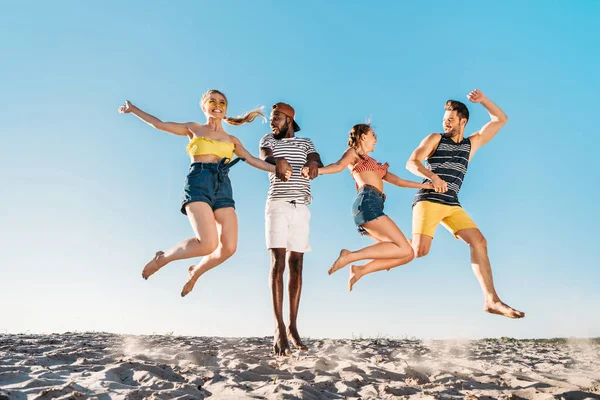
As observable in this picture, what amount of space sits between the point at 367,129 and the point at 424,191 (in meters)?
0.99

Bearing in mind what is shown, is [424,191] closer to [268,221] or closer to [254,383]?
[268,221]

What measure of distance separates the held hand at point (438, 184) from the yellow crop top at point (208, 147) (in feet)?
7.57

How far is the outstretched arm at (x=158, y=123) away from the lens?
658 cm

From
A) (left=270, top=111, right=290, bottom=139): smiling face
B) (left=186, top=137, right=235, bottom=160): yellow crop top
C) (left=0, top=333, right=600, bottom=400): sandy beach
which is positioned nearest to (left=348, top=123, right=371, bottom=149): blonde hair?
(left=270, top=111, right=290, bottom=139): smiling face

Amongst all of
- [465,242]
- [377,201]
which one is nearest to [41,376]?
[377,201]

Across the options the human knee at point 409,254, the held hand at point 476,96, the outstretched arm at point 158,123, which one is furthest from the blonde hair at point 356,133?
the outstretched arm at point 158,123

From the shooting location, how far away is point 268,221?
6414 millimetres

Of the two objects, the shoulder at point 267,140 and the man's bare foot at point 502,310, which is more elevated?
the shoulder at point 267,140

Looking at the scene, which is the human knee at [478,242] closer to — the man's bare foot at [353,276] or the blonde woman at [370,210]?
the blonde woman at [370,210]

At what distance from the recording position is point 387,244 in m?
6.64

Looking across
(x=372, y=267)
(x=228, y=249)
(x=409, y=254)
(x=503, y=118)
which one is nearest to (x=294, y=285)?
(x=228, y=249)

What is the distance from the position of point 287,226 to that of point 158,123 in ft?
→ 6.12

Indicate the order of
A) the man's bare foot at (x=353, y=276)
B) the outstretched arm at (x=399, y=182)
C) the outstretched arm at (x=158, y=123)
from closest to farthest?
the outstretched arm at (x=158, y=123)
the man's bare foot at (x=353, y=276)
the outstretched arm at (x=399, y=182)

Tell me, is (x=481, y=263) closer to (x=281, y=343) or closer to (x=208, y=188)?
(x=281, y=343)
